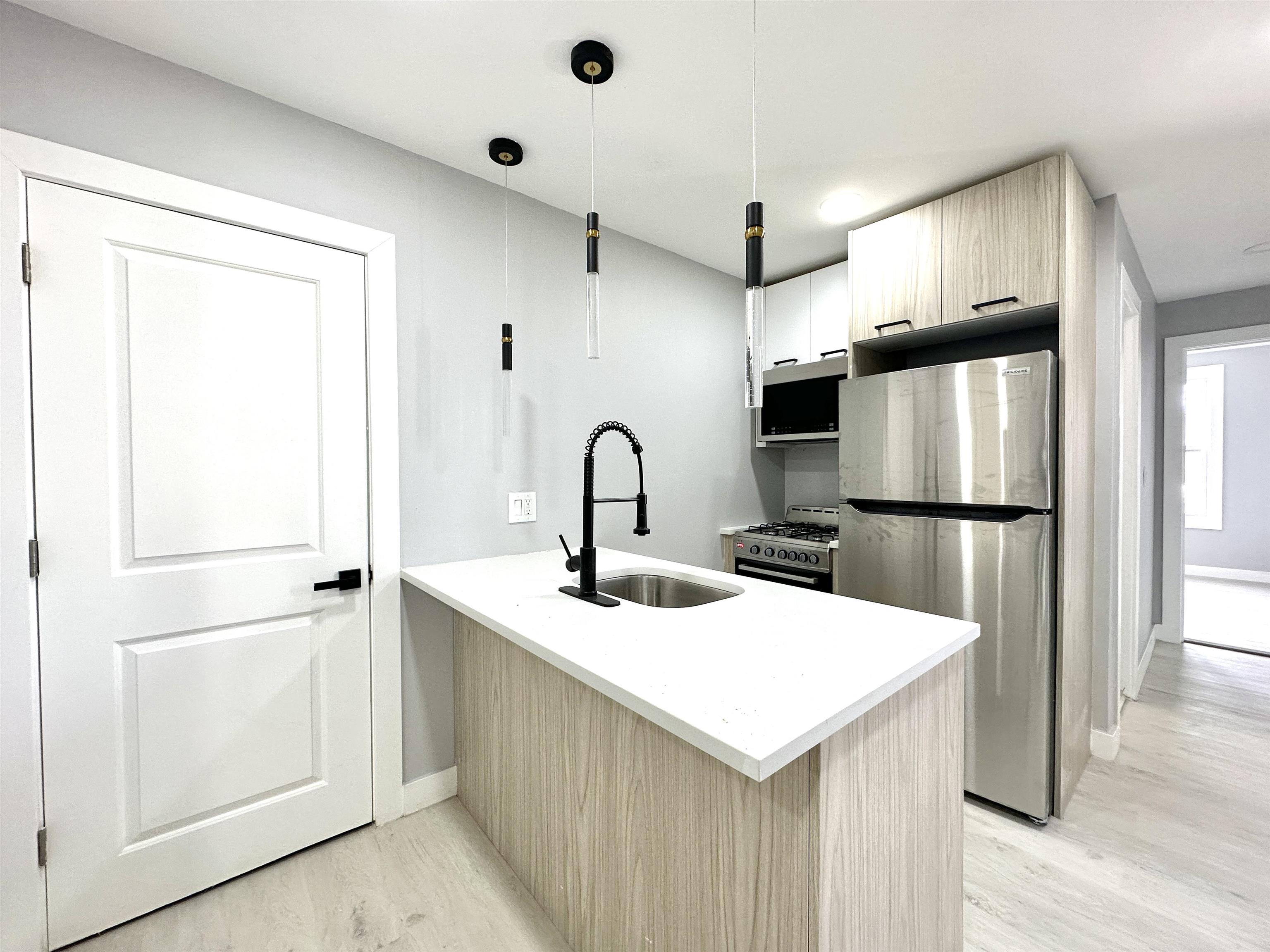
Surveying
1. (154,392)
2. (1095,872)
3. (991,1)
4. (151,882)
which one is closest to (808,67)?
(991,1)

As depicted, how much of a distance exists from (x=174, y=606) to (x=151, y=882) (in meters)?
0.77

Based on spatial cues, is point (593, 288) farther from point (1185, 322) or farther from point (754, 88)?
point (1185, 322)

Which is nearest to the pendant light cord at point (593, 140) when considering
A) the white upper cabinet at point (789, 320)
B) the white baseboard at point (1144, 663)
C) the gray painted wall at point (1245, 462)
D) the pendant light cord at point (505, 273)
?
the pendant light cord at point (505, 273)

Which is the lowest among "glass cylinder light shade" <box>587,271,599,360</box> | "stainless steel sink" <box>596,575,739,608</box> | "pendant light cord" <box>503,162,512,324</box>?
"stainless steel sink" <box>596,575,739,608</box>

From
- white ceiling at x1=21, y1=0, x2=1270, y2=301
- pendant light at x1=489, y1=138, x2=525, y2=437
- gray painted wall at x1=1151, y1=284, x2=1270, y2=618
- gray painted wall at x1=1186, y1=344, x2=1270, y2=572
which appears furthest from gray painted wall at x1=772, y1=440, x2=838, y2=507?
gray painted wall at x1=1186, y1=344, x2=1270, y2=572

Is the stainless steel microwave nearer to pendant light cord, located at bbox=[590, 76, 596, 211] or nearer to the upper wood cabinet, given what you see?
the upper wood cabinet

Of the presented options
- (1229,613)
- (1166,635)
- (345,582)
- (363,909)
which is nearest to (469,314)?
(345,582)

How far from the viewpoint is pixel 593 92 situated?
63.9 inches

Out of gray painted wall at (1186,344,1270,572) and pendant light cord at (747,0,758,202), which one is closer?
pendant light cord at (747,0,758,202)

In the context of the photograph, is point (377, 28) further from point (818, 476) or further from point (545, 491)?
point (818, 476)

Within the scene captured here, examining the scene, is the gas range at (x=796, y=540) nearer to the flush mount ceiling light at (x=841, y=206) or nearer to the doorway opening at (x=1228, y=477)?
the flush mount ceiling light at (x=841, y=206)

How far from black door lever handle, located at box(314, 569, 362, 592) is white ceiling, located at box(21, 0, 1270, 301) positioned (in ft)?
5.01

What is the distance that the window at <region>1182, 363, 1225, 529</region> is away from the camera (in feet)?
17.9

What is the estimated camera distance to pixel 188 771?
1.51 meters
